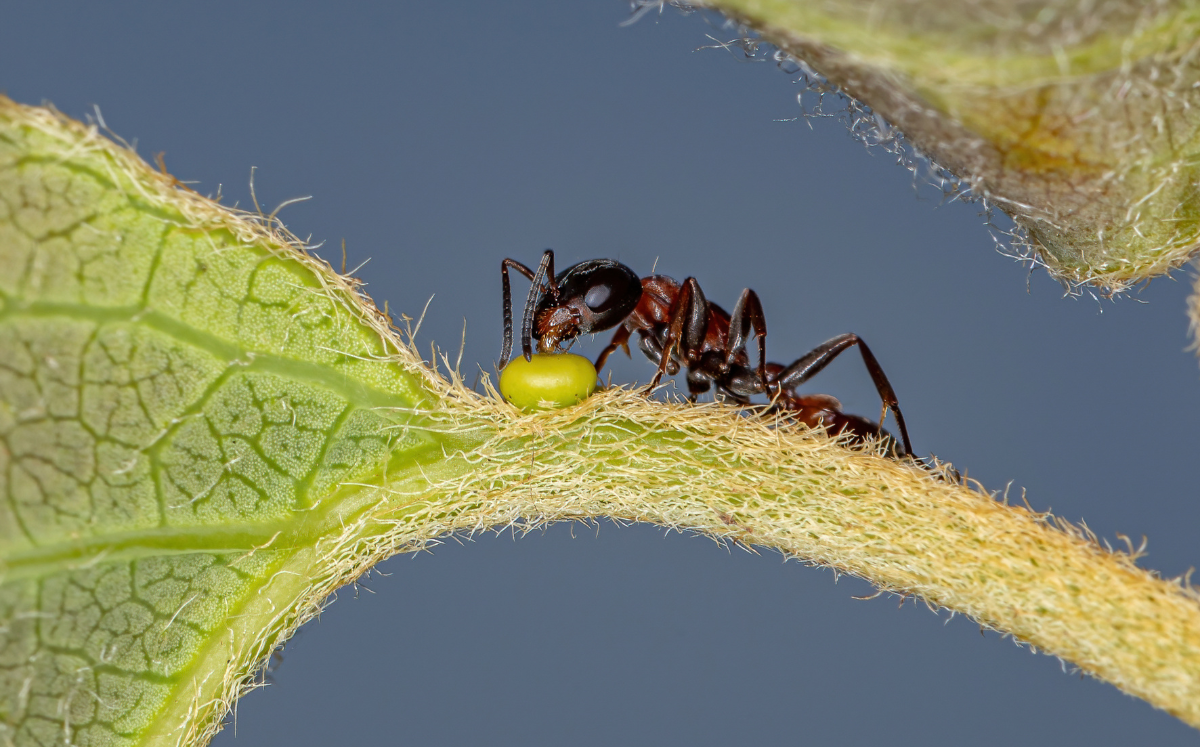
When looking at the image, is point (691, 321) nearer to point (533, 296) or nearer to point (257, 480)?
point (533, 296)

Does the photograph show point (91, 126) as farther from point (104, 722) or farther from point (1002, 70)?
point (1002, 70)

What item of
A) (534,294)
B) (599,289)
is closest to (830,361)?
(599,289)

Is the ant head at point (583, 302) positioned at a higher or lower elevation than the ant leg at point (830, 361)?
higher

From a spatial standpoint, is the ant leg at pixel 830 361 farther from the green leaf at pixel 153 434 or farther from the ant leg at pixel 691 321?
the green leaf at pixel 153 434

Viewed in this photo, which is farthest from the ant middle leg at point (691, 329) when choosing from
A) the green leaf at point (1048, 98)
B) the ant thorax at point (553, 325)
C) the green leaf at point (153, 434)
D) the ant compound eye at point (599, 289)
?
the green leaf at point (1048, 98)

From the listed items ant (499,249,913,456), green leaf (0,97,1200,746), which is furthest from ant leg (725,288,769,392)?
green leaf (0,97,1200,746)

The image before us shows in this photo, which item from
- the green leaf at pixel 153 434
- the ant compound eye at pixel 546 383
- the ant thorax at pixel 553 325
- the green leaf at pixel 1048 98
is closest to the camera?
the green leaf at pixel 1048 98
